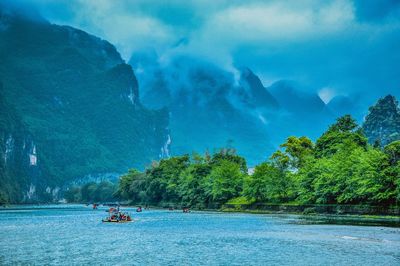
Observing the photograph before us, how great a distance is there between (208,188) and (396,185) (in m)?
74.6

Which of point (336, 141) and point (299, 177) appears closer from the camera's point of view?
point (299, 177)

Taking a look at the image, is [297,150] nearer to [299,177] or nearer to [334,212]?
[299,177]

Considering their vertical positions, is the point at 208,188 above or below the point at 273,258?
above

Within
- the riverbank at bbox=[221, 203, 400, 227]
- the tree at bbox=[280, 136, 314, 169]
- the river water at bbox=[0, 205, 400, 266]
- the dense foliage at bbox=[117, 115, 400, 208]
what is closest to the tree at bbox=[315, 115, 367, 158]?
the dense foliage at bbox=[117, 115, 400, 208]

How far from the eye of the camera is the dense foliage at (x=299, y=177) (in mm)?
85000

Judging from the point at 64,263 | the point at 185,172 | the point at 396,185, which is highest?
the point at 185,172

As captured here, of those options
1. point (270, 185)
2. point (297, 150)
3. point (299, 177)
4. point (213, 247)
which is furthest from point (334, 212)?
point (297, 150)

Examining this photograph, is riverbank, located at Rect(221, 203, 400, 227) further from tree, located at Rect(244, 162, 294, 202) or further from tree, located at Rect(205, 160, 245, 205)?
tree, located at Rect(205, 160, 245, 205)

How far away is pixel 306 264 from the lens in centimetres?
3906

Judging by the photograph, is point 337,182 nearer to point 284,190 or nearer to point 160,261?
point 284,190

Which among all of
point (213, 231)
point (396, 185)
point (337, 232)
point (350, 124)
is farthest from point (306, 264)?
point (350, 124)

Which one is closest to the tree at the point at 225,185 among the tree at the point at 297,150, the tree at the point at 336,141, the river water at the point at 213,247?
the tree at the point at 297,150

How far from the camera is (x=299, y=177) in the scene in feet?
366

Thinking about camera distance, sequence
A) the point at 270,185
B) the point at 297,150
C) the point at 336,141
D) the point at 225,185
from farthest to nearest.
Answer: the point at 297,150 → the point at 225,185 → the point at 336,141 → the point at 270,185
